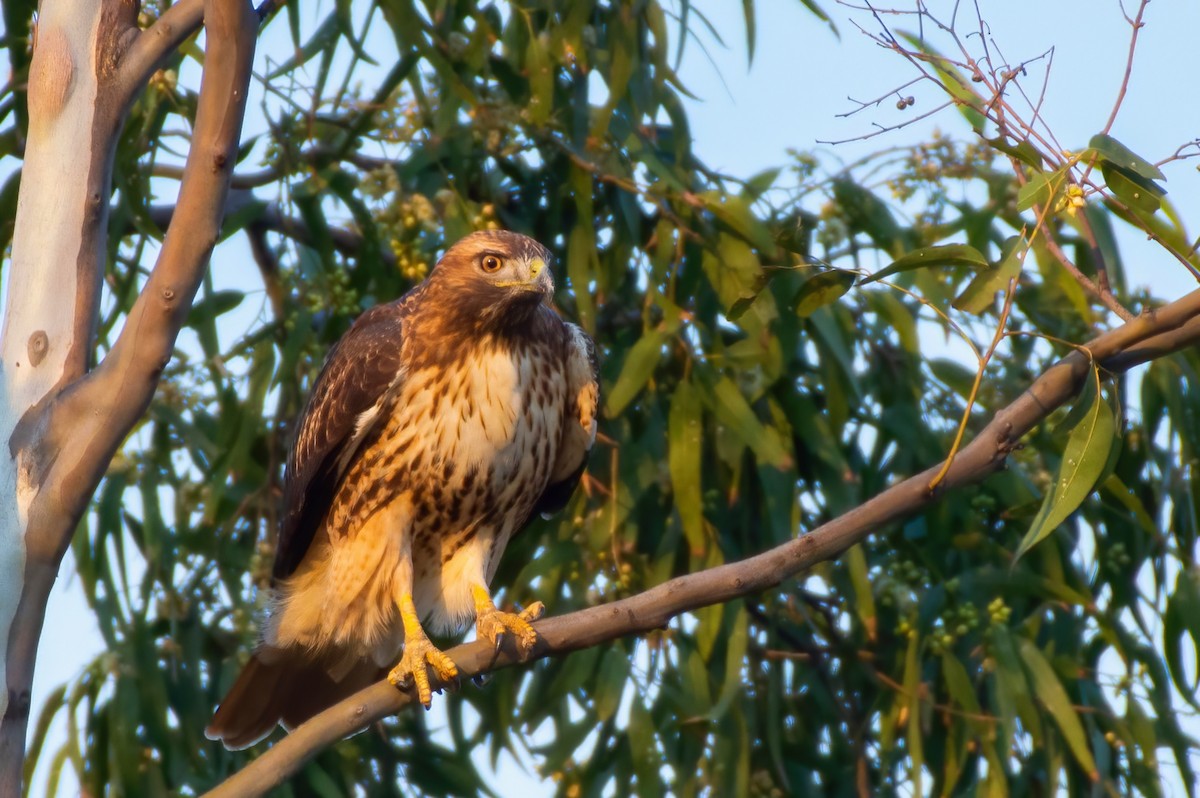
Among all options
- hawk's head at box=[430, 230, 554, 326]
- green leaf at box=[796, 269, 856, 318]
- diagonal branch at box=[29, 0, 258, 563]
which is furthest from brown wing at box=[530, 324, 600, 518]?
diagonal branch at box=[29, 0, 258, 563]

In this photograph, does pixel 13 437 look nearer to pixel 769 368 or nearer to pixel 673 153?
pixel 769 368

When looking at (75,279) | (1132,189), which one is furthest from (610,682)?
(1132,189)

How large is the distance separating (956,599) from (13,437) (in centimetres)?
230

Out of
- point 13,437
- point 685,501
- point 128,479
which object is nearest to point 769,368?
point 685,501

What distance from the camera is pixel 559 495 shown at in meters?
3.90

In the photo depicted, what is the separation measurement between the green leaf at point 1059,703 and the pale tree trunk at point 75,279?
2239 mm

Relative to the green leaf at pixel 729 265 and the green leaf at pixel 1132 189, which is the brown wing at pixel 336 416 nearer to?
the green leaf at pixel 729 265

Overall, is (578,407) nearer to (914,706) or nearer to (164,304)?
(914,706)

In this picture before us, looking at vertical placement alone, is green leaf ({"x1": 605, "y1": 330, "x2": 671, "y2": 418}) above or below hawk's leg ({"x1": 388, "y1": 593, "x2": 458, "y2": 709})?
above

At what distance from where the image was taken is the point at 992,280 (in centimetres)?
246

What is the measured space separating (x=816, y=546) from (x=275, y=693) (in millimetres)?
1793

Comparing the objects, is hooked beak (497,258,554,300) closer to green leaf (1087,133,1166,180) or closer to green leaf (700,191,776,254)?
green leaf (700,191,776,254)

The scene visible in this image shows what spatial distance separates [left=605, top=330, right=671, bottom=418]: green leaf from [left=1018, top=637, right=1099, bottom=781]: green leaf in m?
1.12

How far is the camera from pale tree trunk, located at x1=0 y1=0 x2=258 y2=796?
102 inches
